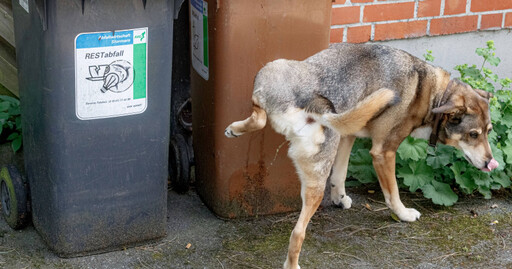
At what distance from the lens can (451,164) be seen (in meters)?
5.04

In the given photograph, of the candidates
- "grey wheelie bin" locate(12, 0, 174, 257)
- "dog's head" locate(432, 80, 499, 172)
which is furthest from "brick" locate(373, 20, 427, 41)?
"grey wheelie bin" locate(12, 0, 174, 257)

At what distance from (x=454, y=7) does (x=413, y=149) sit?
148cm

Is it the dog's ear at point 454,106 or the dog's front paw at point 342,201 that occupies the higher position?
the dog's ear at point 454,106

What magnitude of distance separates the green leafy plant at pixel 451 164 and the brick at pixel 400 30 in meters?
0.50

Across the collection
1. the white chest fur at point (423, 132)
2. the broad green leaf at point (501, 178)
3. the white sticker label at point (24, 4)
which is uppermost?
the white sticker label at point (24, 4)

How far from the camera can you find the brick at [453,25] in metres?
5.59

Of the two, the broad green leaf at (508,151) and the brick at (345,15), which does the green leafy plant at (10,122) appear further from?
the broad green leaf at (508,151)

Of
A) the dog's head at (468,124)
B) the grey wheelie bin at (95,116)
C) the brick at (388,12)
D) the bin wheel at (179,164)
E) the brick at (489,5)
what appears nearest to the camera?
the grey wheelie bin at (95,116)

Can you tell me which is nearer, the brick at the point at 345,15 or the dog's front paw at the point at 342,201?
the dog's front paw at the point at 342,201

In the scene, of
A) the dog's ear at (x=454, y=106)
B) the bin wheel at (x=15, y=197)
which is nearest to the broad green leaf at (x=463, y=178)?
the dog's ear at (x=454, y=106)

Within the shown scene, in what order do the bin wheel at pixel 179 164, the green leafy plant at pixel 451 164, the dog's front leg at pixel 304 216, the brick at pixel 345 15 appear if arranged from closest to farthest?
the dog's front leg at pixel 304 216, the bin wheel at pixel 179 164, the green leafy plant at pixel 451 164, the brick at pixel 345 15

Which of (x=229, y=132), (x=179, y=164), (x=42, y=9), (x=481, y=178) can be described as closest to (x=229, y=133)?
(x=229, y=132)

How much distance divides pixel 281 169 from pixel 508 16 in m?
2.71

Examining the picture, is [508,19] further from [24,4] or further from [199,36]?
[24,4]
